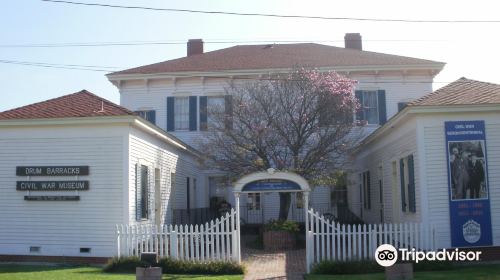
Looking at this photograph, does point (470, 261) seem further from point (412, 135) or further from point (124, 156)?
point (124, 156)

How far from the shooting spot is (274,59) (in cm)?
2647

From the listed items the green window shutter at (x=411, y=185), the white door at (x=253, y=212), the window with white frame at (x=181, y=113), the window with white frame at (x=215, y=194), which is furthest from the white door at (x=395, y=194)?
the window with white frame at (x=181, y=113)

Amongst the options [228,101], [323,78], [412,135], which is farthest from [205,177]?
[412,135]

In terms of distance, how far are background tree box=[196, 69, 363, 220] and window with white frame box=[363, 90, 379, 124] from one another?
656 centimetres

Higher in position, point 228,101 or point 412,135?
point 228,101

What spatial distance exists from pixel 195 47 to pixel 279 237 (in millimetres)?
16046

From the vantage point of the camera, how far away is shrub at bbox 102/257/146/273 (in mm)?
12516

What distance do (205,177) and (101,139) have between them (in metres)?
11.7

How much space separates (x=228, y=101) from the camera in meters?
18.5

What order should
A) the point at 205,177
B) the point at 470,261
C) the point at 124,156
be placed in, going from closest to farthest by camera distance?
the point at 470,261 → the point at 124,156 → the point at 205,177

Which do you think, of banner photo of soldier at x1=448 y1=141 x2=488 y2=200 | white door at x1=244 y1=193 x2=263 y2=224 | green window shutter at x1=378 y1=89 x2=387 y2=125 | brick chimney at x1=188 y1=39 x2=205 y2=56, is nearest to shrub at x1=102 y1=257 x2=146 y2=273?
banner photo of soldier at x1=448 y1=141 x2=488 y2=200

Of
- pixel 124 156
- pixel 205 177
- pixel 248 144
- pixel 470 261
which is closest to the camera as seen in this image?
pixel 470 261

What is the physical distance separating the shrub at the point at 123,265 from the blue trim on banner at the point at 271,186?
10.7ft

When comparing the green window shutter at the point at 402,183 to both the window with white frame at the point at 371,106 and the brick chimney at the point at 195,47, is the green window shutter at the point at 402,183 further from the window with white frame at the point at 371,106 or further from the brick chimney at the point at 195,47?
the brick chimney at the point at 195,47
